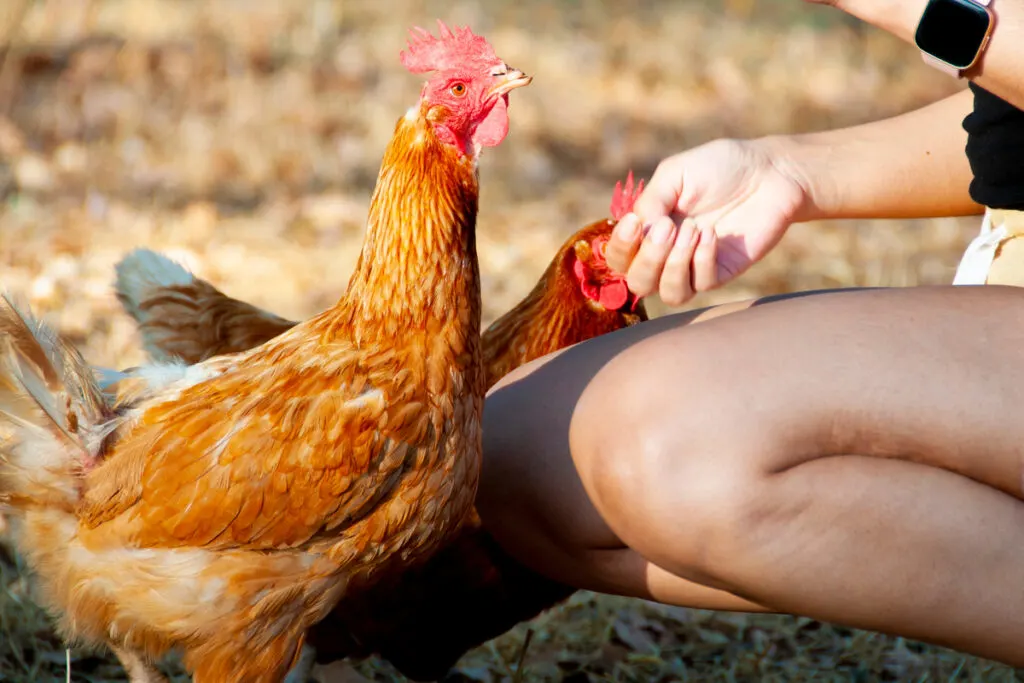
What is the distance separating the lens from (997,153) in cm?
189

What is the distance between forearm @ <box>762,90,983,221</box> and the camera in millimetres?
2188

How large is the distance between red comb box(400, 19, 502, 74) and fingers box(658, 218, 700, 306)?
17.9 inches

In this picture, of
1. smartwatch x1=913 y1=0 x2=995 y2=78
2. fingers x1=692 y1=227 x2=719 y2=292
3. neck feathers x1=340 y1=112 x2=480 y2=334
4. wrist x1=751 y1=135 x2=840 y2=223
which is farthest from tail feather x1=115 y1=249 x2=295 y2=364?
smartwatch x1=913 y1=0 x2=995 y2=78

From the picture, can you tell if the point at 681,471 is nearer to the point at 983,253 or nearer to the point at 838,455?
the point at 838,455

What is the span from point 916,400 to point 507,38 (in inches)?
250

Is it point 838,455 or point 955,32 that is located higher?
point 955,32

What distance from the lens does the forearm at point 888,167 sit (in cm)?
219

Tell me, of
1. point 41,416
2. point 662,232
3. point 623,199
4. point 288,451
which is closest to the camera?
point 288,451

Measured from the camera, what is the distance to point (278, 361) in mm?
1971

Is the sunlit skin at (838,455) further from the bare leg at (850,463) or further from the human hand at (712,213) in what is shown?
the human hand at (712,213)

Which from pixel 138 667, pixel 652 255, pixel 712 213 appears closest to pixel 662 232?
pixel 652 255

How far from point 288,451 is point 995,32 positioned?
1.25m

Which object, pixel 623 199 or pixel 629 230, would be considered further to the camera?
pixel 623 199

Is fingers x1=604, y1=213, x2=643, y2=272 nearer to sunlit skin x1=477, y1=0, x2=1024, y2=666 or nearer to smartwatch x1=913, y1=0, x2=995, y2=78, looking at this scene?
sunlit skin x1=477, y1=0, x2=1024, y2=666
